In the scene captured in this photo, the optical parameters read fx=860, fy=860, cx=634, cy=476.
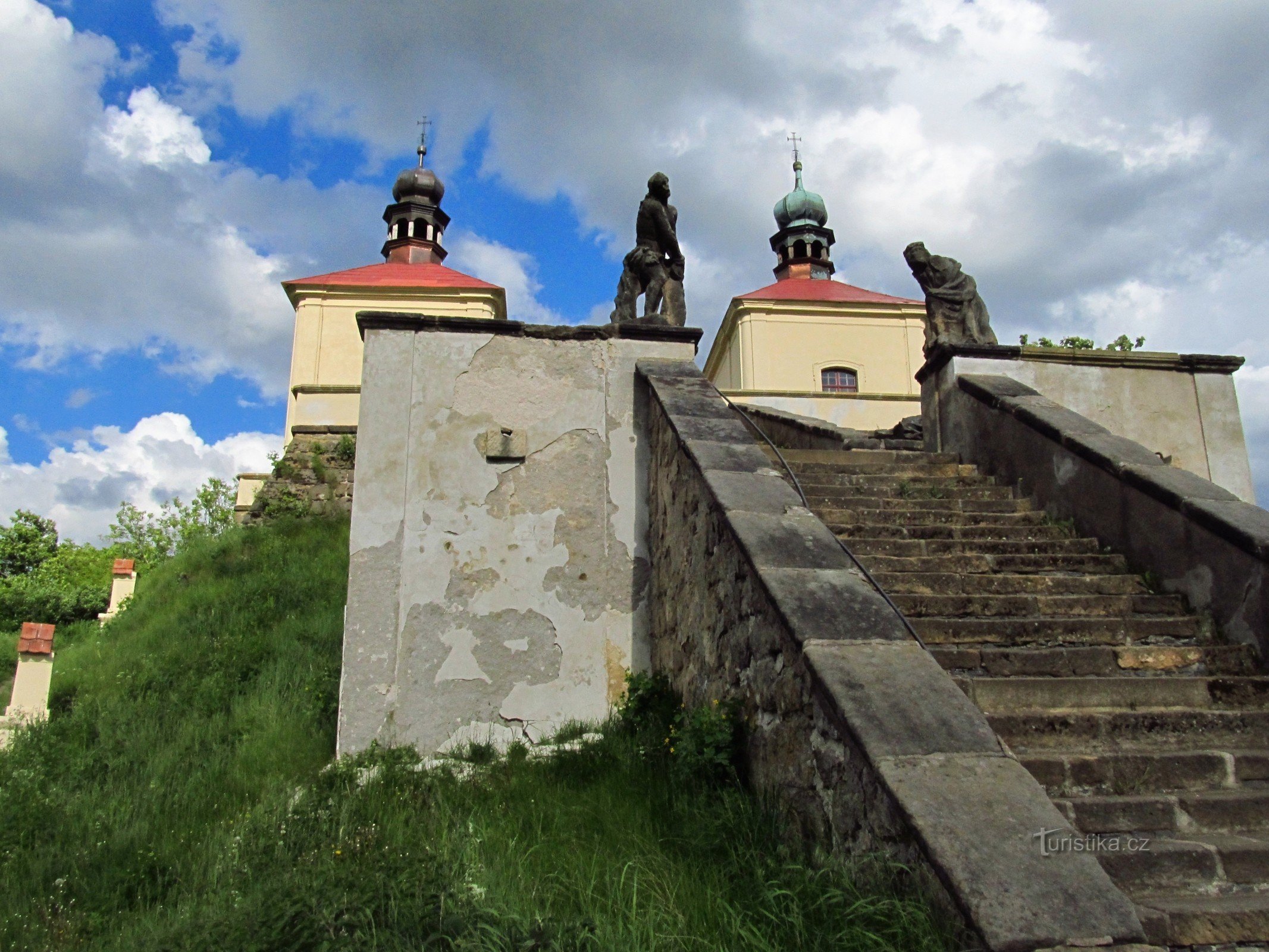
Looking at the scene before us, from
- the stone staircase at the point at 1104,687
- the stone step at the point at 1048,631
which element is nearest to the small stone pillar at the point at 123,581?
the stone staircase at the point at 1104,687

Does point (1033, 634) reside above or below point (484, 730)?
above

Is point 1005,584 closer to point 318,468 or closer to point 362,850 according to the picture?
point 362,850

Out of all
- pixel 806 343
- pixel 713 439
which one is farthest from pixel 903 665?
pixel 806 343

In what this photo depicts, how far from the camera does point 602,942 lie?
2.56 meters

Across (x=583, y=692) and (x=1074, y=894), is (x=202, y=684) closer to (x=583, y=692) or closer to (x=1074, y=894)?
(x=583, y=692)

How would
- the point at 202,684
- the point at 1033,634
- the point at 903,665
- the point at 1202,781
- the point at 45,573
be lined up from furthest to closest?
the point at 45,573 → the point at 202,684 → the point at 1033,634 → the point at 1202,781 → the point at 903,665

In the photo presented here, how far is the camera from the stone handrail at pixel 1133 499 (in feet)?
14.8

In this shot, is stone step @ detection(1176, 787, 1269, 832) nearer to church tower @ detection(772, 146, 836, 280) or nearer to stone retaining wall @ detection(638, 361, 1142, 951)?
stone retaining wall @ detection(638, 361, 1142, 951)

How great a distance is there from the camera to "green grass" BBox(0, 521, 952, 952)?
8.69ft

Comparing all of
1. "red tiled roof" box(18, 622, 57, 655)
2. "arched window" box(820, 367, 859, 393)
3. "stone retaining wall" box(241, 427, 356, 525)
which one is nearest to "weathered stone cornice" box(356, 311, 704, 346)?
"red tiled roof" box(18, 622, 57, 655)

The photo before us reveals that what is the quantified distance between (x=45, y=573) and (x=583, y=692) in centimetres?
Answer: 3669

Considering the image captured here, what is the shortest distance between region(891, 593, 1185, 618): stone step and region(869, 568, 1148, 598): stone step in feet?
0.39

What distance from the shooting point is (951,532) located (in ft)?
18.8

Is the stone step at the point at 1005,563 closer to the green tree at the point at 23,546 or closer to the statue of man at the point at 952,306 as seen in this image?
the statue of man at the point at 952,306
